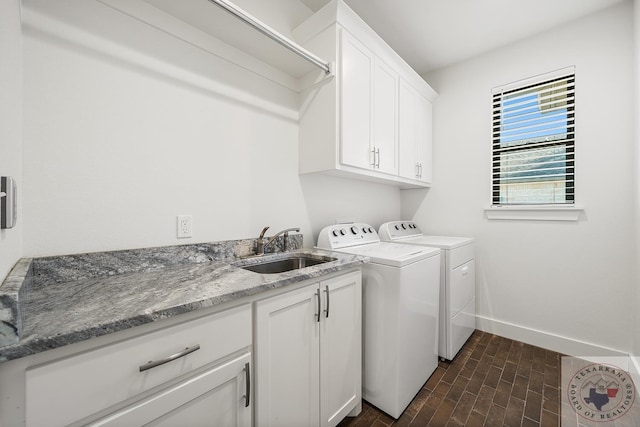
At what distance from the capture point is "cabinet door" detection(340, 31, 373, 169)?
167cm

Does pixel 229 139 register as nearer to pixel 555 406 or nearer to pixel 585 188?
pixel 555 406

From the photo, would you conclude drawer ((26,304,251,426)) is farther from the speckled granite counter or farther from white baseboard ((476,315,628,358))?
white baseboard ((476,315,628,358))

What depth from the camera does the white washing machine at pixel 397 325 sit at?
4.85 ft

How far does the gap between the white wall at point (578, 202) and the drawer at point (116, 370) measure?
2577mm

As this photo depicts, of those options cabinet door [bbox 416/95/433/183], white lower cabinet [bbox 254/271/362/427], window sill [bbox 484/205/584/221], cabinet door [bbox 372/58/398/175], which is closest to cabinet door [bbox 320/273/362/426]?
white lower cabinet [bbox 254/271/362/427]

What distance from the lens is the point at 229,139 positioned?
1541mm

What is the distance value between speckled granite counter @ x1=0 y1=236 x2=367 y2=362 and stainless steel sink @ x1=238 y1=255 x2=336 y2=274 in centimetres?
14

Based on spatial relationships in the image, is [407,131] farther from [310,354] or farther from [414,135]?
[310,354]

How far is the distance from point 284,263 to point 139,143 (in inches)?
40.3

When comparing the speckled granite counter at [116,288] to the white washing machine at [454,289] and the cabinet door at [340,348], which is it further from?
the white washing machine at [454,289]

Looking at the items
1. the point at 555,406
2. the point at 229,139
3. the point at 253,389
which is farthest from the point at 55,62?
the point at 555,406

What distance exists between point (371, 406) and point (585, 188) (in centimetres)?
236

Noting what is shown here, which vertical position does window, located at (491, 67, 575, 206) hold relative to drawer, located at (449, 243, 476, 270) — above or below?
above

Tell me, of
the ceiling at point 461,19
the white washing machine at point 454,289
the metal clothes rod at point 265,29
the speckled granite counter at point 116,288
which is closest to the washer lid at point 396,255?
the speckled granite counter at point 116,288
